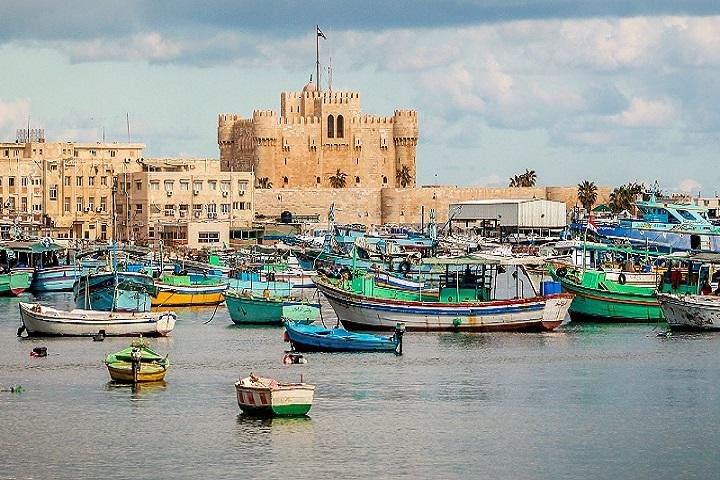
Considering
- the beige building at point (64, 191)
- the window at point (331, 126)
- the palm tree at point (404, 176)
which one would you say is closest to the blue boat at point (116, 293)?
the beige building at point (64, 191)

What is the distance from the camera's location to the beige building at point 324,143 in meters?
127

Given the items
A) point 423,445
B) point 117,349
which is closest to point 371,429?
point 423,445

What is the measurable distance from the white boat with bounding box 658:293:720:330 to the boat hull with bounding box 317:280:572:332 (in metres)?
3.73

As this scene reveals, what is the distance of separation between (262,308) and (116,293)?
487 cm

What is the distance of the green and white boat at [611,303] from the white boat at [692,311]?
10.2 feet

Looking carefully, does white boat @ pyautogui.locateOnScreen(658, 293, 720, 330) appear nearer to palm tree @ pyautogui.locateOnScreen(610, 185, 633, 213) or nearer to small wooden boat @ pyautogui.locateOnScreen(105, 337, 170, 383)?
small wooden boat @ pyautogui.locateOnScreen(105, 337, 170, 383)

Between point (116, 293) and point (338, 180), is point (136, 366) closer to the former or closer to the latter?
point (116, 293)

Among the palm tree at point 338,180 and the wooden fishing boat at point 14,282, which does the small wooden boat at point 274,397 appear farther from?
the palm tree at point 338,180

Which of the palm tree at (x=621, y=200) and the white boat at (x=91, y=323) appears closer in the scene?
the white boat at (x=91, y=323)

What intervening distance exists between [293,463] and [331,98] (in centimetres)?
9808

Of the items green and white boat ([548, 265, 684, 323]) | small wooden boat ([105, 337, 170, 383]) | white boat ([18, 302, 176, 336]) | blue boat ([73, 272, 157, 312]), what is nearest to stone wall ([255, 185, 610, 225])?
blue boat ([73, 272, 157, 312])

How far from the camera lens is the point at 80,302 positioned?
58.9 meters

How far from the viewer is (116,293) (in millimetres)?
56250

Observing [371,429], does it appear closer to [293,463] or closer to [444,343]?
Answer: [293,463]
